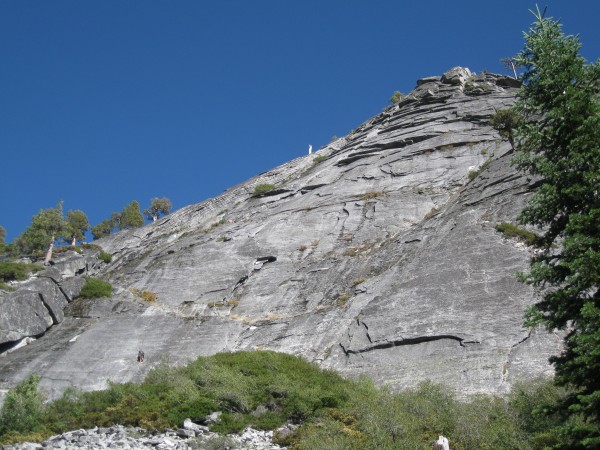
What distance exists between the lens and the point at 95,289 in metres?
38.5

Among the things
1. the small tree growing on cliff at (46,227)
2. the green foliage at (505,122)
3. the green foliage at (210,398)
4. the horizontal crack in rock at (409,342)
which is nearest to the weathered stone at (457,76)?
the green foliage at (505,122)

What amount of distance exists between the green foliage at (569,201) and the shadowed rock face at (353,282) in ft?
27.4

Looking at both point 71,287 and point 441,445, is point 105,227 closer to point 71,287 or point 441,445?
point 71,287

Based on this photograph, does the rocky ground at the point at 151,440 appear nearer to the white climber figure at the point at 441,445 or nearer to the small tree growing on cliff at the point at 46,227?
the white climber figure at the point at 441,445

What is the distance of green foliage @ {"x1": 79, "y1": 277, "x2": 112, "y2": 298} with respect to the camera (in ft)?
125

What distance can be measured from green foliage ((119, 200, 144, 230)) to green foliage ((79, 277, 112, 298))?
46.6 m

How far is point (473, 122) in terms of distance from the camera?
53.0m

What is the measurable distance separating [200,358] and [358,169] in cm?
2694

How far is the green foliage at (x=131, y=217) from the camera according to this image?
86.1 metres

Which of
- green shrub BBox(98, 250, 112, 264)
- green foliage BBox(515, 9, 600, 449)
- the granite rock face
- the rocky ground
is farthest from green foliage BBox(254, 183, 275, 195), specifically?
green foliage BBox(515, 9, 600, 449)

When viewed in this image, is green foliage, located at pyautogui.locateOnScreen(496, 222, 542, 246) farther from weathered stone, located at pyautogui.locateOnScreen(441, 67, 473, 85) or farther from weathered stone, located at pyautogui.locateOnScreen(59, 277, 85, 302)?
weathered stone, located at pyautogui.locateOnScreen(441, 67, 473, 85)

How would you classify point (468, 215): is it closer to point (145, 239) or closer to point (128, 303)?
point (128, 303)

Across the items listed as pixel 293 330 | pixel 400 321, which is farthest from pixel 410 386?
pixel 293 330

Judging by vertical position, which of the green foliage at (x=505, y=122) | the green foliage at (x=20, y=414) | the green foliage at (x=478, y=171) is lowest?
the green foliage at (x=20, y=414)
